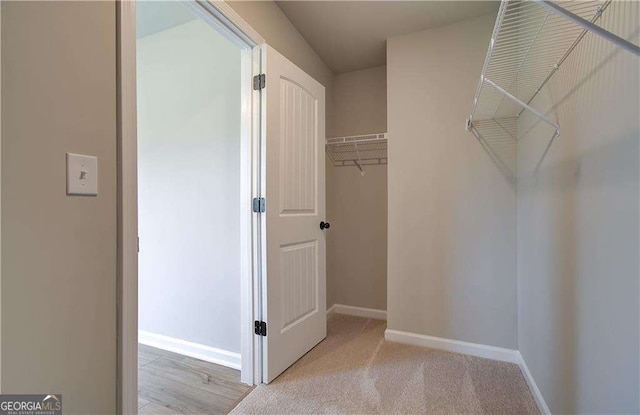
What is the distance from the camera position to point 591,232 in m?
0.99

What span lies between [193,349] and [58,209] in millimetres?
1670

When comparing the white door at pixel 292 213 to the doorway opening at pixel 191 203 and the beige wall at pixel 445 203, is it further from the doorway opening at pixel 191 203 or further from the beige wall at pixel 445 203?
the beige wall at pixel 445 203

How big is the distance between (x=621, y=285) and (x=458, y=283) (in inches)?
51.0

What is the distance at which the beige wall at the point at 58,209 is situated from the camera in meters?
0.73

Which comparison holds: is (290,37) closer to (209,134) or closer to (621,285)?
(209,134)

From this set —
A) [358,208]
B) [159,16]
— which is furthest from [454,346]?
[159,16]

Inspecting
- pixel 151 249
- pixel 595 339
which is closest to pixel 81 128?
pixel 151 249

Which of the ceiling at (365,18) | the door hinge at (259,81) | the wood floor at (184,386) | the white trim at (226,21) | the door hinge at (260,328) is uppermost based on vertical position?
the ceiling at (365,18)

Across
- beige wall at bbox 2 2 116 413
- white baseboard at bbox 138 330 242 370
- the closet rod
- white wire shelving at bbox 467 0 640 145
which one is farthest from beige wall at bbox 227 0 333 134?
white baseboard at bbox 138 330 242 370

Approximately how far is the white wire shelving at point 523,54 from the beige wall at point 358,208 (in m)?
1.05

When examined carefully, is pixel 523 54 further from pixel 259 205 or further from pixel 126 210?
pixel 126 210

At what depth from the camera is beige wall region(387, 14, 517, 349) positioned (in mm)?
1973

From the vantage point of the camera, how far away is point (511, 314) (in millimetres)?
1937

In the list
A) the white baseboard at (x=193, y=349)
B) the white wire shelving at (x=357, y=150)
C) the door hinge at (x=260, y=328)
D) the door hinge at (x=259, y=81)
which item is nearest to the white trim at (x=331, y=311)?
the white baseboard at (x=193, y=349)
